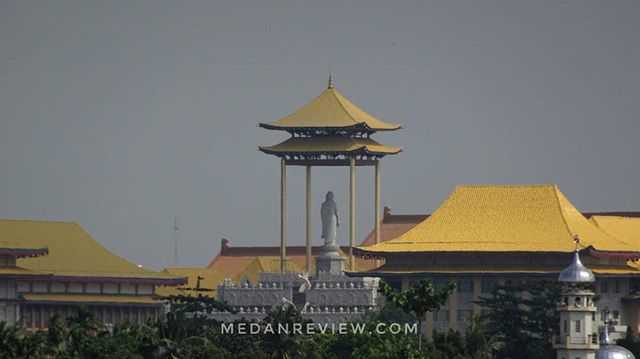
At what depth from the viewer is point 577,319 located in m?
180

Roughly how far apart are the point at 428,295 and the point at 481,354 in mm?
13638

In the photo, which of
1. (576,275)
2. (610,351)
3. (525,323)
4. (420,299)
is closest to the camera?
(420,299)

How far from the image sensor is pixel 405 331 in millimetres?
184125

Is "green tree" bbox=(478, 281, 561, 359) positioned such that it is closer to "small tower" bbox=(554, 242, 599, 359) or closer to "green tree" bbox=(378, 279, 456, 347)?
"small tower" bbox=(554, 242, 599, 359)

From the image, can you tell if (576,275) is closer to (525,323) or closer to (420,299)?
(525,323)

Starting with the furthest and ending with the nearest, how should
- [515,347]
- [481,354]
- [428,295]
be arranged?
[515,347] → [481,354] → [428,295]

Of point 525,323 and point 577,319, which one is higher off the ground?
point 525,323

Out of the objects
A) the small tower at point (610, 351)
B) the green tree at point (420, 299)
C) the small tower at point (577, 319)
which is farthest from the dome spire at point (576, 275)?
the green tree at point (420, 299)

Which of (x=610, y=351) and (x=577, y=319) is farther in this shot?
(x=577, y=319)

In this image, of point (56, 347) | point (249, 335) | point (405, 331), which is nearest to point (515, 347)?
point (405, 331)

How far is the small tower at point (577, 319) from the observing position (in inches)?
7032

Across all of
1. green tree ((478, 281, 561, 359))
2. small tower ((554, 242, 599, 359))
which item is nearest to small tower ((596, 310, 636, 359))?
small tower ((554, 242, 599, 359))

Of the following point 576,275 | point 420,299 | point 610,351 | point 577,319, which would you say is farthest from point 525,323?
point 420,299

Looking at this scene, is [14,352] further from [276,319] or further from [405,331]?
[405,331]
